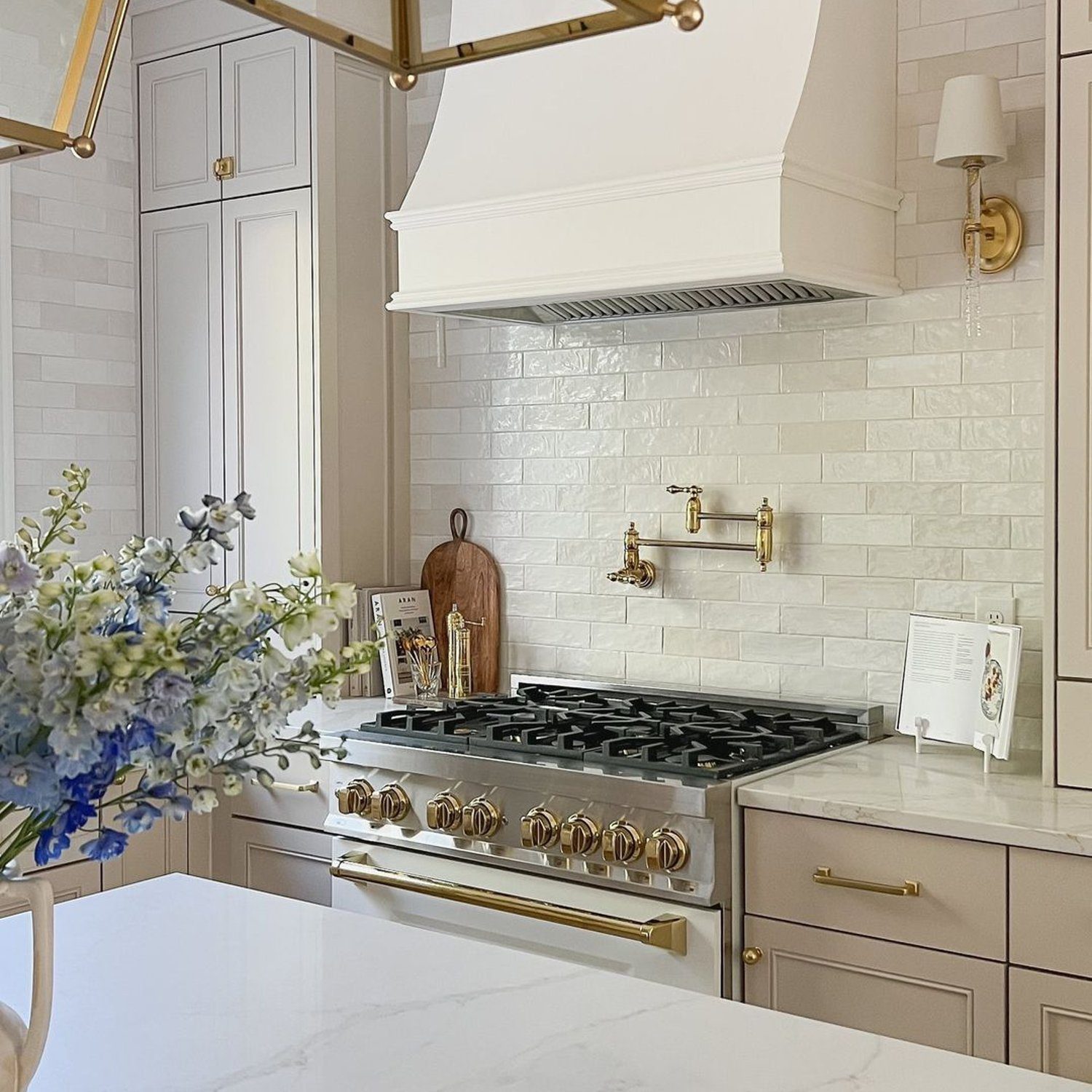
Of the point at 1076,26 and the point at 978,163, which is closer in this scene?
the point at 1076,26

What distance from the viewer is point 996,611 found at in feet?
9.87

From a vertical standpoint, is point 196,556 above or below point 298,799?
above

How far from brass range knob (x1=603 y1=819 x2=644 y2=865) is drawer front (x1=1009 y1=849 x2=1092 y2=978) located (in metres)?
0.70

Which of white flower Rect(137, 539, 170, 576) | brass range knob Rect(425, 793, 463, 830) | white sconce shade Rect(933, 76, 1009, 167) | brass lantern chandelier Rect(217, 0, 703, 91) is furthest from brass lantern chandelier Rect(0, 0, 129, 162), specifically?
white sconce shade Rect(933, 76, 1009, 167)

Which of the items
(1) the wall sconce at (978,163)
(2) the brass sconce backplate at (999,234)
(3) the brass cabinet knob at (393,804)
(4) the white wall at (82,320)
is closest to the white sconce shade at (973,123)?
(1) the wall sconce at (978,163)

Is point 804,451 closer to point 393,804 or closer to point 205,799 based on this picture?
point 393,804

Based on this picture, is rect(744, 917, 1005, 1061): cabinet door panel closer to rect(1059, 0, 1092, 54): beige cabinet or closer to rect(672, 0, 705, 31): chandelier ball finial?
rect(1059, 0, 1092, 54): beige cabinet

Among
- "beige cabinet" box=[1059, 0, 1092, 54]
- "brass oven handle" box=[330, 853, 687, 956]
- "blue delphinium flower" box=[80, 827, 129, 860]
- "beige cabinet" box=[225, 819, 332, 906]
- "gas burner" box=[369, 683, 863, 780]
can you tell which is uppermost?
"beige cabinet" box=[1059, 0, 1092, 54]

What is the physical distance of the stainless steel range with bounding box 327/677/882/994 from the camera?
104 inches

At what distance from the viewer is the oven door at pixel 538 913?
8.63 feet

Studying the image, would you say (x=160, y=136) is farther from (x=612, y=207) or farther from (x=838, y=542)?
(x=838, y=542)

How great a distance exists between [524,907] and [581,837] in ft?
0.64

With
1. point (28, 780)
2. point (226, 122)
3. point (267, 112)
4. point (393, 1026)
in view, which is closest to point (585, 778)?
point (393, 1026)

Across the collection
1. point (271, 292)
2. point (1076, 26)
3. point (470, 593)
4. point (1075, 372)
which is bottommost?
point (470, 593)
